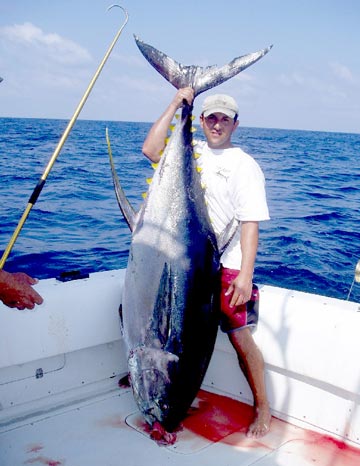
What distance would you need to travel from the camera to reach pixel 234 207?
2684mm

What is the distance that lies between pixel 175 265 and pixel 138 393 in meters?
0.61

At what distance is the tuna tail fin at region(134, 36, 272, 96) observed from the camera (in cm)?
259

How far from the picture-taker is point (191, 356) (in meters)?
2.42

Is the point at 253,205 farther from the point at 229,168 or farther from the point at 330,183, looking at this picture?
the point at 330,183

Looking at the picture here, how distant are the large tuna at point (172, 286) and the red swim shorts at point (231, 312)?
0.26 ft

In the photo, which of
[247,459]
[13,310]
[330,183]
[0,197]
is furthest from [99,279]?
[330,183]

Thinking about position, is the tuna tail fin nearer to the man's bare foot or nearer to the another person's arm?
the another person's arm

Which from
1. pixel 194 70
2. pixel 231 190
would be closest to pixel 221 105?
pixel 194 70

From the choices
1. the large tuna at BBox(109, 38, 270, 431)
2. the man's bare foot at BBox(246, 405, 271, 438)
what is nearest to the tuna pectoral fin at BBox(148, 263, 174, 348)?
the large tuna at BBox(109, 38, 270, 431)

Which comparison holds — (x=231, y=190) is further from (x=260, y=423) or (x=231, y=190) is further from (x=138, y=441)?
(x=138, y=441)

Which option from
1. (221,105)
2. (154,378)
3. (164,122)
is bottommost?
(154,378)

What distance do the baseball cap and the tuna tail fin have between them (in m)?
0.06

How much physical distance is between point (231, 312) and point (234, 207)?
534 millimetres

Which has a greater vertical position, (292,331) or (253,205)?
(253,205)
